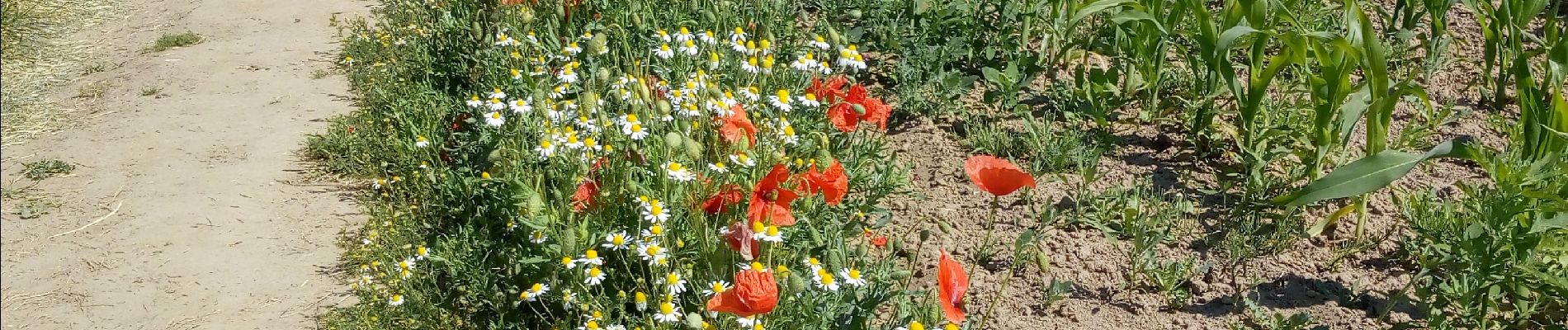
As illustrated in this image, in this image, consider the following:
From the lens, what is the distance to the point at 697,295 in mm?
2521

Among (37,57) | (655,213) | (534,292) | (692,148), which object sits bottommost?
(37,57)

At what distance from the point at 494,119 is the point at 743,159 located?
28.4 inches

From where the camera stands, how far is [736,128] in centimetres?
290

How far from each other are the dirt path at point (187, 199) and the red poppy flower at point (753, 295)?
55.7 inches

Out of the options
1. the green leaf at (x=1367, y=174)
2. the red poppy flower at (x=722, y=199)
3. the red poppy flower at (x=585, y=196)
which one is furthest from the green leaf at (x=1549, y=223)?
the red poppy flower at (x=585, y=196)

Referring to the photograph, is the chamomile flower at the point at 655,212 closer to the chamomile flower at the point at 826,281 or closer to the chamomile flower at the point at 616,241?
the chamomile flower at the point at 616,241

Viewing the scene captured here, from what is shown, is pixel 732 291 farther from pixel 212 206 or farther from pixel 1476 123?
pixel 1476 123

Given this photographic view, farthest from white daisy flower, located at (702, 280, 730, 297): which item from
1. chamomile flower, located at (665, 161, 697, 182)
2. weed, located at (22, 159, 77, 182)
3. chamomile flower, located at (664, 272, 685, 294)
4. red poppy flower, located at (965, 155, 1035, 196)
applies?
weed, located at (22, 159, 77, 182)

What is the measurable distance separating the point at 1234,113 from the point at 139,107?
361 centimetres

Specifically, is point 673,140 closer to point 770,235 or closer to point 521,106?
point 770,235

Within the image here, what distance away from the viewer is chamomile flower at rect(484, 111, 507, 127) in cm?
313

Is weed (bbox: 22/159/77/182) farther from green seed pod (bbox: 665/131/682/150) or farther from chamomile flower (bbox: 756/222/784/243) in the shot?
chamomile flower (bbox: 756/222/784/243)

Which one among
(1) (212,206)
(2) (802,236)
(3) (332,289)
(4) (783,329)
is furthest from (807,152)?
(1) (212,206)

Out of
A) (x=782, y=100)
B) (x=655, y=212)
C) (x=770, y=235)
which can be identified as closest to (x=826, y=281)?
(x=770, y=235)
